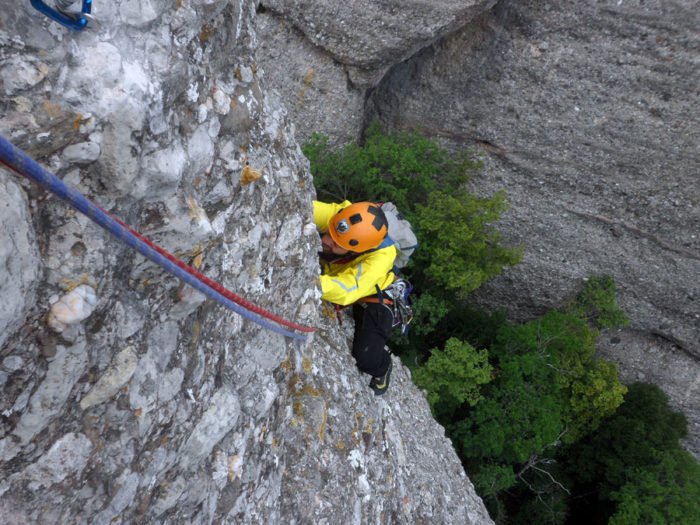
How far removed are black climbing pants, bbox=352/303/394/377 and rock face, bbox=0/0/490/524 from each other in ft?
3.94

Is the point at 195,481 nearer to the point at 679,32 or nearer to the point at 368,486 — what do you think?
the point at 368,486

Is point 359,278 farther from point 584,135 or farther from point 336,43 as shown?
point 584,135

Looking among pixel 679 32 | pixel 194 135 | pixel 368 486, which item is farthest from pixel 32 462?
pixel 679 32

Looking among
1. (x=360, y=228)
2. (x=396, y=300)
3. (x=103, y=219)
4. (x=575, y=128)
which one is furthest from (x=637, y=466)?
(x=103, y=219)

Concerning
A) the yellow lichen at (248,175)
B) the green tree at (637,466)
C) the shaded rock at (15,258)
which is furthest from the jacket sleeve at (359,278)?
the green tree at (637,466)

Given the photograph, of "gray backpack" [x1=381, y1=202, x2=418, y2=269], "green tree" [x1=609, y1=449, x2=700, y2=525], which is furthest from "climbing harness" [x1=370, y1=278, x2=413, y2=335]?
"green tree" [x1=609, y1=449, x2=700, y2=525]

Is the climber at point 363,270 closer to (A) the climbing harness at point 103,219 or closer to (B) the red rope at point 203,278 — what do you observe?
(B) the red rope at point 203,278

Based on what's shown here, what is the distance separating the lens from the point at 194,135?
169cm

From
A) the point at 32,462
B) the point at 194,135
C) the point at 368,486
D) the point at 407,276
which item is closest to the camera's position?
the point at 32,462

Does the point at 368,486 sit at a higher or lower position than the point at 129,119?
lower

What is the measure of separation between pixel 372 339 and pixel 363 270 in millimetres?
657

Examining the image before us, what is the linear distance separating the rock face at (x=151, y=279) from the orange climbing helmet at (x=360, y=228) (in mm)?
1063

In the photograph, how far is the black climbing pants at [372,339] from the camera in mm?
3863

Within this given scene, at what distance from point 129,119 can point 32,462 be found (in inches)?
41.8
